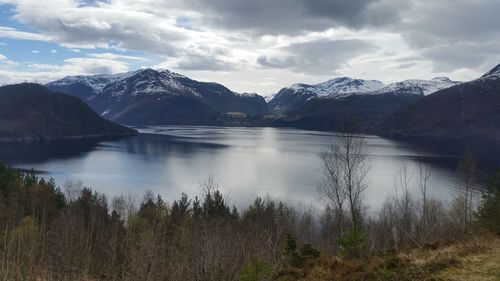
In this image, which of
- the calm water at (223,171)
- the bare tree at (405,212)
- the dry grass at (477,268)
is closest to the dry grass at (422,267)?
the dry grass at (477,268)

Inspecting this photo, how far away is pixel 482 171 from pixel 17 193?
10277 cm

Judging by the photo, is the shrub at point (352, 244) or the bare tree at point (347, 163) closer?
the shrub at point (352, 244)

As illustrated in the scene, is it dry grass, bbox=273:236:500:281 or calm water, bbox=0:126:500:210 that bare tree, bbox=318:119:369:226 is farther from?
calm water, bbox=0:126:500:210

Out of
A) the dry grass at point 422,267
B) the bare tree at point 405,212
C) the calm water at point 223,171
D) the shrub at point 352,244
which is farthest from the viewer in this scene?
the calm water at point 223,171

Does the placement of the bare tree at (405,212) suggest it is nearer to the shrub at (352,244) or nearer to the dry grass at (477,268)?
the shrub at (352,244)

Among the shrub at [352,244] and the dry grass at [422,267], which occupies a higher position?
the dry grass at [422,267]

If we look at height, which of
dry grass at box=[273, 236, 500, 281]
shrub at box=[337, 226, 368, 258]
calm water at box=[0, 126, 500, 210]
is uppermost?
dry grass at box=[273, 236, 500, 281]

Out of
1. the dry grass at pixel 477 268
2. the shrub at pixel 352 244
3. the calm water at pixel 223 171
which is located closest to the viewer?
the dry grass at pixel 477 268

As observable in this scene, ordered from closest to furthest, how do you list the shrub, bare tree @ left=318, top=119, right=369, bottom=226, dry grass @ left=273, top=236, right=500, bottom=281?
dry grass @ left=273, top=236, right=500, bottom=281 → the shrub → bare tree @ left=318, top=119, right=369, bottom=226

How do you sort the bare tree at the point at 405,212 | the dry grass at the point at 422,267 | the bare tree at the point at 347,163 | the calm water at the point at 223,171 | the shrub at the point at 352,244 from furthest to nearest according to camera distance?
the calm water at the point at 223,171 < the bare tree at the point at 405,212 < the bare tree at the point at 347,163 < the shrub at the point at 352,244 < the dry grass at the point at 422,267

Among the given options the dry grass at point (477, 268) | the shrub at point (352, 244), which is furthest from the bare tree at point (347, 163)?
the dry grass at point (477, 268)

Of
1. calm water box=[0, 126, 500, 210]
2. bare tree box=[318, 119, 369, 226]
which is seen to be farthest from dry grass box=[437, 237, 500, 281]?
calm water box=[0, 126, 500, 210]

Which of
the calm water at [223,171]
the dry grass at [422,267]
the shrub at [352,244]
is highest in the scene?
the dry grass at [422,267]

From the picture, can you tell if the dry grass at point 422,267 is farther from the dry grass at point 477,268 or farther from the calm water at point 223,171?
the calm water at point 223,171
